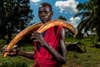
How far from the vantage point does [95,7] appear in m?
38.7

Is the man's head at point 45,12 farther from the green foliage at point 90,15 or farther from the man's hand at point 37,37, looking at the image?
the green foliage at point 90,15

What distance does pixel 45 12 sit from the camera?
3797 millimetres

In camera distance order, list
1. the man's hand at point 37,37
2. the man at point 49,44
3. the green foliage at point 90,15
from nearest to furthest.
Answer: the man's hand at point 37,37
the man at point 49,44
the green foliage at point 90,15

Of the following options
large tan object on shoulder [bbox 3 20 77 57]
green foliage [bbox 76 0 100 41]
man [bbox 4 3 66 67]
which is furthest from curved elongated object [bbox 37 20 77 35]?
green foliage [bbox 76 0 100 41]

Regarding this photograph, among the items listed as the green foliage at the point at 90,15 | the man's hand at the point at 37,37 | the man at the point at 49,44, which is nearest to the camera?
the man's hand at the point at 37,37

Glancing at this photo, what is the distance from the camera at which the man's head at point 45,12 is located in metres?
3.76

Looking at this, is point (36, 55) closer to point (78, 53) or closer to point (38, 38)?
point (38, 38)

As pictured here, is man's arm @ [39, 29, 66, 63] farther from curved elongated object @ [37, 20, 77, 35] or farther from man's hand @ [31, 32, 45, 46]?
curved elongated object @ [37, 20, 77, 35]

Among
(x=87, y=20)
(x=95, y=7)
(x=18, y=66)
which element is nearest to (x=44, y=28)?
(x=18, y=66)

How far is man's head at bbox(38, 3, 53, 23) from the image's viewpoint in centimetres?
376

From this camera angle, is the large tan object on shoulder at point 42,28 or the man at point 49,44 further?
the man at point 49,44

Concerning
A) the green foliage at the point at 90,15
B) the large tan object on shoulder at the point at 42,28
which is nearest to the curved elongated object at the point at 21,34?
the large tan object on shoulder at the point at 42,28

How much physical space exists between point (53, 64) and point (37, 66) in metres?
0.17

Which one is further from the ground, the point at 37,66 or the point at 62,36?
the point at 62,36
